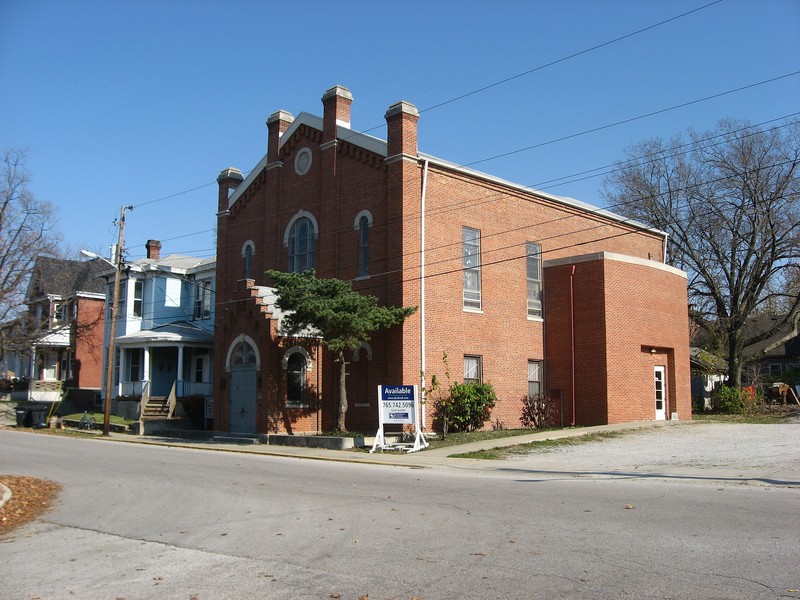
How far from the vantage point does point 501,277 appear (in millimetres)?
29234

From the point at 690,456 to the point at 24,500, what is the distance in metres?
15.2

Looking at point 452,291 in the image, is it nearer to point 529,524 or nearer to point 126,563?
point 529,524

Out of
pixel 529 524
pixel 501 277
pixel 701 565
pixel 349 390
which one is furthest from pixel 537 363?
pixel 701 565

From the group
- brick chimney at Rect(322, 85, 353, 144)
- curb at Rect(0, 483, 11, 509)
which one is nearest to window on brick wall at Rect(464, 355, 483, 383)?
brick chimney at Rect(322, 85, 353, 144)

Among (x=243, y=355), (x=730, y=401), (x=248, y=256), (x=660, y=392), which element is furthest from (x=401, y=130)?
(x=730, y=401)

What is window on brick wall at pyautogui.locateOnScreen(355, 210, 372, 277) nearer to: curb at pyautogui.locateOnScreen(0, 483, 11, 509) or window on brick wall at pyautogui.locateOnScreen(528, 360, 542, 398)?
window on brick wall at pyautogui.locateOnScreen(528, 360, 542, 398)

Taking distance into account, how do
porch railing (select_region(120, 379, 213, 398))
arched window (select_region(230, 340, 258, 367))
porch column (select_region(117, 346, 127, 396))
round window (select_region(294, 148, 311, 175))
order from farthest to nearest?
porch column (select_region(117, 346, 127, 396)), porch railing (select_region(120, 379, 213, 398)), round window (select_region(294, 148, 311, 175)), arched window (select_region(230, 340, 258, 367))

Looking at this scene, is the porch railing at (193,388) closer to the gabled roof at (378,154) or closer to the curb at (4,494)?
the gabled roof at (378,154)

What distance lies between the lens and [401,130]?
26.1 meters

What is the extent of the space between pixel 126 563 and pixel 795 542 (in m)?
7.34

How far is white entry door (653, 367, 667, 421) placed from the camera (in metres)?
29.9

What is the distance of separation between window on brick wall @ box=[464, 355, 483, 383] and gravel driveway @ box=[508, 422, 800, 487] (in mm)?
5728

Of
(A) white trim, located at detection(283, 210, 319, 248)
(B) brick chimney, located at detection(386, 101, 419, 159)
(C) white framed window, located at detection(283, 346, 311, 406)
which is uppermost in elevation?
(B) brick chimney, located at detection(386, 101, 419, 159)

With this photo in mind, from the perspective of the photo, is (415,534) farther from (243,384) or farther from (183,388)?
(183,388)
